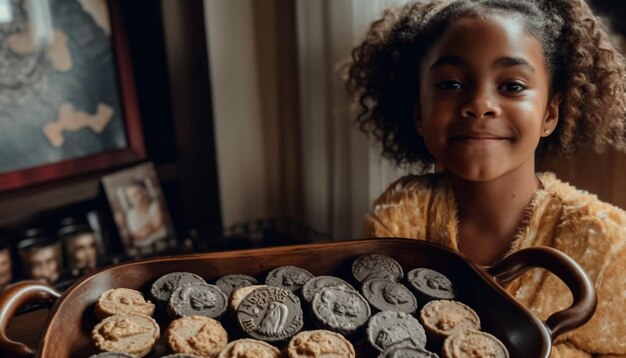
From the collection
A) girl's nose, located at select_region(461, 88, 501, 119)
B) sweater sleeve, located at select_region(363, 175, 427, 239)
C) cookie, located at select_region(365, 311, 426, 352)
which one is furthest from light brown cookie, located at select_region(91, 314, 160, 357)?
girl's nose, located at select_region(461, 88, 501, 119)

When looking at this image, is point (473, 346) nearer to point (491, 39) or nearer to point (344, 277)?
point (344, 277)

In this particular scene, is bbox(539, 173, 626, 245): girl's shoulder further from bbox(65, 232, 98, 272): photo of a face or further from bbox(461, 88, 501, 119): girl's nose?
bbox(65, 232, 98, 272): photo of a face

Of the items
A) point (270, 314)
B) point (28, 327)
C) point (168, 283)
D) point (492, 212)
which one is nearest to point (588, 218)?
point (492, 212)

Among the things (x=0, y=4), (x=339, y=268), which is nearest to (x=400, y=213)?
(x=339, y=268)

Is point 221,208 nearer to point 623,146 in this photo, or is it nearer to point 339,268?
point 339,268

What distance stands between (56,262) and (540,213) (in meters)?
1.07

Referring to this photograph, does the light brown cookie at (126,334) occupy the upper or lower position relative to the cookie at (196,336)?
upper

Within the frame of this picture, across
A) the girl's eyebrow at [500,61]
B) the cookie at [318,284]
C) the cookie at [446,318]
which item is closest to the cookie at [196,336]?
the cookie at [318,284]

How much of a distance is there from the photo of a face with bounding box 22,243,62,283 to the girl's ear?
1.09m

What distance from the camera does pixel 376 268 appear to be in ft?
2.74

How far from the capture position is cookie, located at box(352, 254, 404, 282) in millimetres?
827

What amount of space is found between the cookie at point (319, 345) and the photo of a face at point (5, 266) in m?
0.89

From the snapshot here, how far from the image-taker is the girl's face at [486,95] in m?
0.83

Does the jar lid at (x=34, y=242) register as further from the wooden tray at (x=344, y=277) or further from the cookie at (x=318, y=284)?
the cookie at (x=318, y=284)
